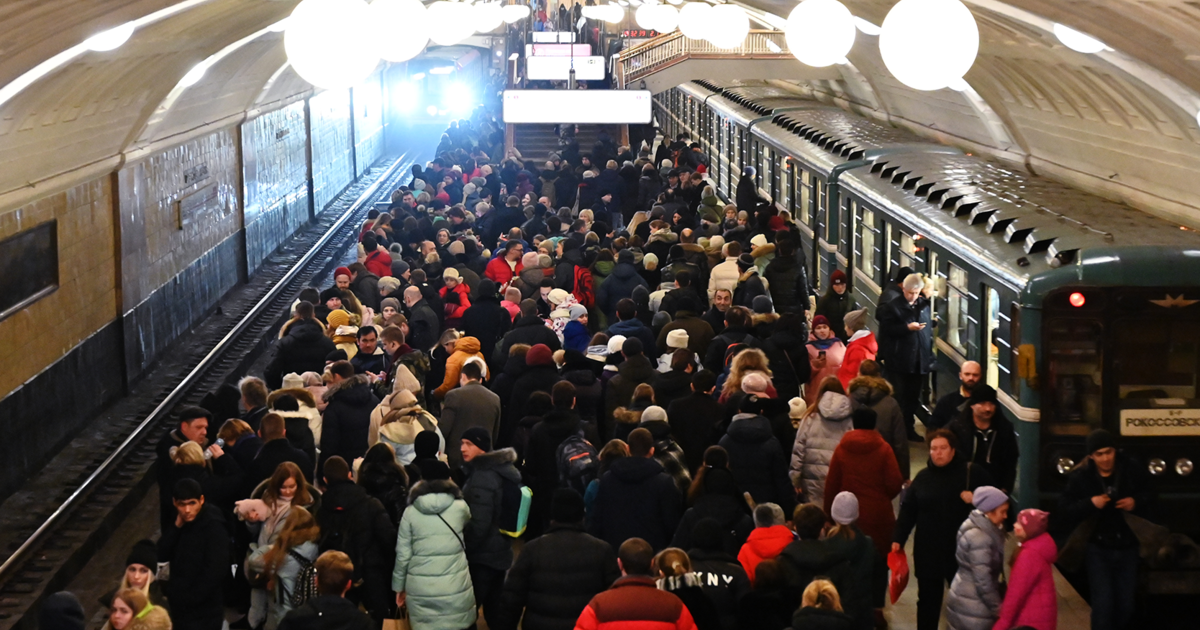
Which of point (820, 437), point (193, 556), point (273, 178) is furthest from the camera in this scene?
point (273, 178)

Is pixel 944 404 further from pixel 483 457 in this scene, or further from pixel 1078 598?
pixel 483 457

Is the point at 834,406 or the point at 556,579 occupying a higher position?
the point at 834,406

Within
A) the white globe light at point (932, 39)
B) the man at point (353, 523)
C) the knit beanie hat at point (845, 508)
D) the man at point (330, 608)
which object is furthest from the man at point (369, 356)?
the white globe light at point (932, 39)

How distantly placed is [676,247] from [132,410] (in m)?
5.83

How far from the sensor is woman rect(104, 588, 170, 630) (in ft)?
19.1

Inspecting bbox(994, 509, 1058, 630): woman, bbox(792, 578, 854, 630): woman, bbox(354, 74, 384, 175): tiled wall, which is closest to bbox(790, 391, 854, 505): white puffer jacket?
bbox(994, 509, 1058, 630): woman

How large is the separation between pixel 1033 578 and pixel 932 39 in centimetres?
263

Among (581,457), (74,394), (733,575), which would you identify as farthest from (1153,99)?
(74,394)

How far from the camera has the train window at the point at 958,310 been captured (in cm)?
1082

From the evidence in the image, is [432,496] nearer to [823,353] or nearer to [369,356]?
[369,356]

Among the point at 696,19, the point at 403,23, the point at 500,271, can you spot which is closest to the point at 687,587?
the point at 403,23

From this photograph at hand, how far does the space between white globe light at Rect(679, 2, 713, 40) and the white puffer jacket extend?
5.10 m

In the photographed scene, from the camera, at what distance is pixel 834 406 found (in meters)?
8.26

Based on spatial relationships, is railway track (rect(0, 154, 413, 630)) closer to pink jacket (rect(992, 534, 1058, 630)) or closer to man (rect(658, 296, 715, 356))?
man (rect(658, 296, 715, 356))
